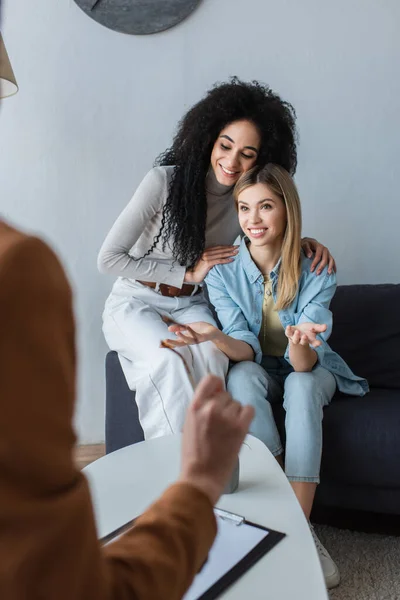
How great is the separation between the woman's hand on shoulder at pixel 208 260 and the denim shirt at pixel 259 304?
0.02 meters

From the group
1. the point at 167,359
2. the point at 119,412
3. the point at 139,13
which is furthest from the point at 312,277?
the point at 139,13

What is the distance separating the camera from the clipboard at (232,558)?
87 cm

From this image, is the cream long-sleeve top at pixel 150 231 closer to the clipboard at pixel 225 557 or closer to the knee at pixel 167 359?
the knee at pixel 167 359

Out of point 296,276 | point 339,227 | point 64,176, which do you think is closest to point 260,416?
point 296,276

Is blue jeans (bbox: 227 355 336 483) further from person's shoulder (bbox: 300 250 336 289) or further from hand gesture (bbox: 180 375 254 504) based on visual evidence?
hand gesture (bbox: 180 375 254 504)

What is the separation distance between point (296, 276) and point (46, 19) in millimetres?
1320

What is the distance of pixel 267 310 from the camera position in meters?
2.01

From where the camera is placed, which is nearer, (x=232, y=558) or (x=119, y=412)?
(x=232, y=558)

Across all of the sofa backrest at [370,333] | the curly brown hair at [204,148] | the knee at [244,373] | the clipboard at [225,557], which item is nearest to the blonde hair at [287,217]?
the curly brown hair at [204,148]

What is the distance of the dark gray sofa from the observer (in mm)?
1715

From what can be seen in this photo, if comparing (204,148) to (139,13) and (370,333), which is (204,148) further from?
(370,333)

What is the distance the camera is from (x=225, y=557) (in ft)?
3.13

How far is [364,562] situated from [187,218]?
44.3 inches

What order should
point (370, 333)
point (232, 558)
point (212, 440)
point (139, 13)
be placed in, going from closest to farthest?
point (212, 440)
point (232, 558)
point (370, 333)
point (139, 13)
